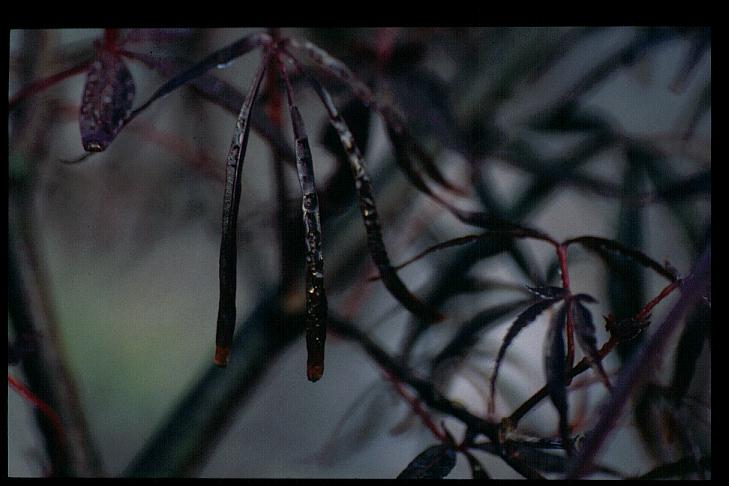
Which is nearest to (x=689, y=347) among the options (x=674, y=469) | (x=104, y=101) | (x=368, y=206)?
(x=674, y=469)

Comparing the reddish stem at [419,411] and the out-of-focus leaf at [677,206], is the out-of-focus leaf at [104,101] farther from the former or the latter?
the out-of-focus leaf at [677,206]

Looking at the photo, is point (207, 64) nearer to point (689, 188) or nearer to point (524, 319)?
point (524, 319)

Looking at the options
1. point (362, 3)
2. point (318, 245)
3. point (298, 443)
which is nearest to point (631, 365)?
point (318, 245)

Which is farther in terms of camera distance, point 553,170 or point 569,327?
point 553,170

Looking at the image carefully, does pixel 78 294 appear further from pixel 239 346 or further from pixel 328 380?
pixel 239 346

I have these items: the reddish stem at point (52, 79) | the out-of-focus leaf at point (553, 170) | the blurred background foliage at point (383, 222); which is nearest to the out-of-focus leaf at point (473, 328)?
the blurred background foliage at point (383, 222)

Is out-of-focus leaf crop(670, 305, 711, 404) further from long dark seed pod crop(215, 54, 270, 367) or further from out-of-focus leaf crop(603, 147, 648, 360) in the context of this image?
long dark seed pod crop(215, 54, 270, 367)
